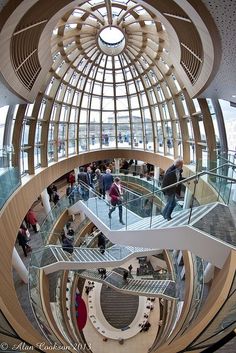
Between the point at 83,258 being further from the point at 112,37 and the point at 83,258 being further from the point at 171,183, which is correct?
the point at 112,37

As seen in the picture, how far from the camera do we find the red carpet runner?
634 inches

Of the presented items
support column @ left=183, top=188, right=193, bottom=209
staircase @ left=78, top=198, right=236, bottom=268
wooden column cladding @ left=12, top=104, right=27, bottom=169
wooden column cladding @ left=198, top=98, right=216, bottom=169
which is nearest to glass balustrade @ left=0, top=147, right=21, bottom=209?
wooden column cladding @ left=12, top=104, right=27, bottom=169

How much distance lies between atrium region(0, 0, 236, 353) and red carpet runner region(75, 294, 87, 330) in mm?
105

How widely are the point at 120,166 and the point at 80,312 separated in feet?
48.2

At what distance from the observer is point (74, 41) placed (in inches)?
610

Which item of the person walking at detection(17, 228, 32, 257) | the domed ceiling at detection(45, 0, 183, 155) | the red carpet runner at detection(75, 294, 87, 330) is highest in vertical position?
the domed ceiling at detection(45, 0, 183, 155)

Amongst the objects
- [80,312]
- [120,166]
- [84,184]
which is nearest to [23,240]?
[84,184]

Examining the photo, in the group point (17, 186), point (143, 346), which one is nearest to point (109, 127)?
point (17, 186)

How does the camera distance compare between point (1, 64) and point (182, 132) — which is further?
point (182, 132)

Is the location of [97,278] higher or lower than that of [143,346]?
higher

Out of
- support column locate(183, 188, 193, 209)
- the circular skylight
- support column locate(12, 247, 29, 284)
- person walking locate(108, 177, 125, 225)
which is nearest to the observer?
support column locate(183, 188, 193, 209)

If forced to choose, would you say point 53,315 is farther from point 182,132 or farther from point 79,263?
point 182,132

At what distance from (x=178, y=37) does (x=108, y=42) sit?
9.38 m

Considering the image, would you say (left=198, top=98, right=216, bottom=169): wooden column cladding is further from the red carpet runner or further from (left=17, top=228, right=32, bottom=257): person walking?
the red carpet runner
